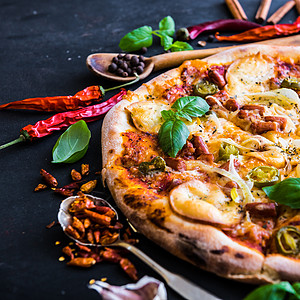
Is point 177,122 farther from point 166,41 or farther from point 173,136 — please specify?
point 166,41

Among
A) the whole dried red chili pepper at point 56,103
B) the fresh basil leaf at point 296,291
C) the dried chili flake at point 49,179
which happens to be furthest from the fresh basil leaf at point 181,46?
the fresh basil leaf at point 296,291

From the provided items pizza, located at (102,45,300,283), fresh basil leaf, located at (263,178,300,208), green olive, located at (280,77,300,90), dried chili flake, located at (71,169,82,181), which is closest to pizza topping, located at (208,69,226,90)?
pizza, located at (102,45,300,283)

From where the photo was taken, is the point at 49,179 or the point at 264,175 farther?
the point at 49,179

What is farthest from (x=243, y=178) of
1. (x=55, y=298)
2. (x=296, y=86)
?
(x=55, y=298)

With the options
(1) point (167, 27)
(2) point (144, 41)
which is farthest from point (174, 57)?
(1) point (167, 27)

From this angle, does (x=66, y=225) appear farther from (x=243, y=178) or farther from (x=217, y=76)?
(x=217, y=76)

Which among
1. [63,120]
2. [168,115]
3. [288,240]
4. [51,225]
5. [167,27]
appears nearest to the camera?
[288,240]
